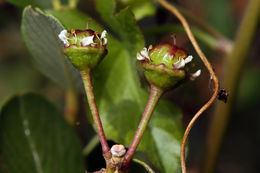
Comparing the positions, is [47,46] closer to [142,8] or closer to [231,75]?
[142,8]

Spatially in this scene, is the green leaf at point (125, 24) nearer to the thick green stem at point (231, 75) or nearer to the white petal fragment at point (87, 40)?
the white petal fragment at point (87, 40)

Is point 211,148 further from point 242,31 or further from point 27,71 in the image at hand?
point 27,71

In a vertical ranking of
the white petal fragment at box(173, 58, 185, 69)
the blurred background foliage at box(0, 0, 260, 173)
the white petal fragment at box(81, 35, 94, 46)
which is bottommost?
the blurred background foliage at box(0, 0, 260, 173)

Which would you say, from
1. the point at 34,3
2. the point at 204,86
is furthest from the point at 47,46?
the point at 204,86

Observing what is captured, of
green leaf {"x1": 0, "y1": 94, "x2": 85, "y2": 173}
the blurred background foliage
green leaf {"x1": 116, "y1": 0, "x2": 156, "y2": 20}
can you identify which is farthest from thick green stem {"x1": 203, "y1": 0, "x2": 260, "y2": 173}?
the blurred background foliage

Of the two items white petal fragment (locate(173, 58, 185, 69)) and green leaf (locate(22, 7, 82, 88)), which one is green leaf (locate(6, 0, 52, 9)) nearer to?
green leaf (locate(22, 7, 82, 88))
